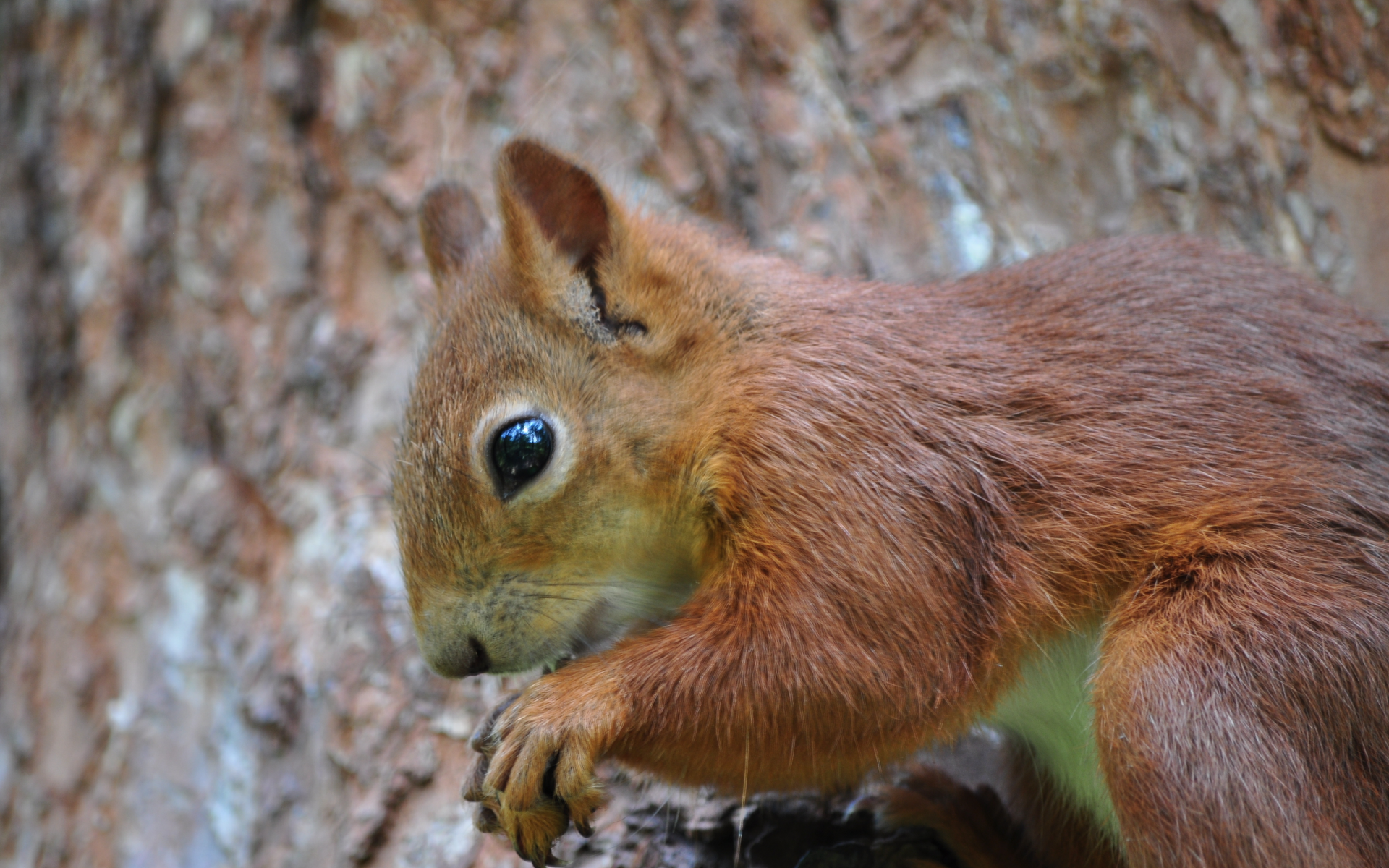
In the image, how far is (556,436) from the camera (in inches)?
80.7

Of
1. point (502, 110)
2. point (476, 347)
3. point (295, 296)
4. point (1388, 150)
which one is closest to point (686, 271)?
point (476, 347)

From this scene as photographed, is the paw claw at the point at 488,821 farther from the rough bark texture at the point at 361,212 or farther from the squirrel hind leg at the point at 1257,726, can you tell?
the squirrel hind leg at the point at 1257,726

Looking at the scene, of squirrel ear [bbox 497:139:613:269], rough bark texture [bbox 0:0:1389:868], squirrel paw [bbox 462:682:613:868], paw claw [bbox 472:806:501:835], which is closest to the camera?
squirrel paw [bbox 462:682:613:868]

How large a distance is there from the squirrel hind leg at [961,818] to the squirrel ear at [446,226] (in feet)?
5.13

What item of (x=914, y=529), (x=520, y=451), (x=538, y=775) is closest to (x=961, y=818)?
(x=914, y=529)

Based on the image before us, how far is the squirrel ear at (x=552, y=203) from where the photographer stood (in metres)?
2.12

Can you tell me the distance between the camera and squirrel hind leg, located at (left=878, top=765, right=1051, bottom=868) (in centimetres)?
220

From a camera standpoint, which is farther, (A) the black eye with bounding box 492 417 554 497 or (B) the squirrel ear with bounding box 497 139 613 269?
(B) the squirrel ear with bounding box 497 139 613 269

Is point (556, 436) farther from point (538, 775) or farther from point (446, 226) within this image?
point (446, 226)

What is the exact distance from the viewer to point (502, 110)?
11.1ft

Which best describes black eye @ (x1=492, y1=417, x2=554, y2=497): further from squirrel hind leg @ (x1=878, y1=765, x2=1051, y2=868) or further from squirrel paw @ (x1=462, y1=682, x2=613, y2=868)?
squirrel hind leg @ (x1=878, y1=765, x2=1051, y2=868)

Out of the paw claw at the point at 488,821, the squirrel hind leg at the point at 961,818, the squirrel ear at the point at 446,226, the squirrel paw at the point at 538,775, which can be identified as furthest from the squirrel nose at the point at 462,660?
the squirrel ear at the point at 446,226

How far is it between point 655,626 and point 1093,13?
7.14 ft

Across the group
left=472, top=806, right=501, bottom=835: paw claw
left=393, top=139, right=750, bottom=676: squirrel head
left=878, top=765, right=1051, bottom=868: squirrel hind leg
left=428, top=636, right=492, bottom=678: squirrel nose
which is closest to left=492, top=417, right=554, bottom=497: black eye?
left=393, top=139, right=750, bottom=676: squirrel head
